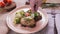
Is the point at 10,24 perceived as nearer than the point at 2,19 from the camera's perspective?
Yes

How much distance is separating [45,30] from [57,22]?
0.29 ft

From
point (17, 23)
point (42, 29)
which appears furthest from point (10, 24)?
point (42, 29)

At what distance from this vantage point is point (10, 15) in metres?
0.98

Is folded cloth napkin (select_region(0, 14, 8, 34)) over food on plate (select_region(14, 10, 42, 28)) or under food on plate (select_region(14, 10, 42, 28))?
under

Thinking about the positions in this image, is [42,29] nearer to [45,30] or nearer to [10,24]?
[45,30]

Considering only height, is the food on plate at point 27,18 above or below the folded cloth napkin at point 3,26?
above

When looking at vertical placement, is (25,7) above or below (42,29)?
above

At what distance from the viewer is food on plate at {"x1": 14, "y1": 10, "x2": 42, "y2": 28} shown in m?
0.88

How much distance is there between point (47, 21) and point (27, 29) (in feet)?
0.43

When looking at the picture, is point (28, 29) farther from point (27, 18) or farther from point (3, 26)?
point (3, 26)

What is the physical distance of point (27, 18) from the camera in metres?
0.89

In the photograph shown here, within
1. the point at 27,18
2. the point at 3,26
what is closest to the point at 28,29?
the point at 27,18

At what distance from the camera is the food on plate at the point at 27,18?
2.89 feet

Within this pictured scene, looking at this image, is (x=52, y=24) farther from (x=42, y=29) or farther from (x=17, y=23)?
(x=17, y=23)
